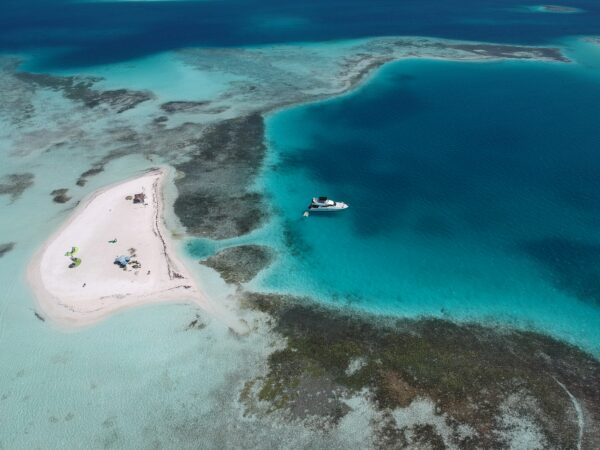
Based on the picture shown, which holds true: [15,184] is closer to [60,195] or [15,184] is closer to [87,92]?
[60,195]

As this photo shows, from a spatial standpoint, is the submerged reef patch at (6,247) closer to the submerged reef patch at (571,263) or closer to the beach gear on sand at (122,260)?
the beach gear on sand at (122,260)

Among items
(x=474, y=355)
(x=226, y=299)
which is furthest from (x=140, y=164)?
(x=474, y=355)

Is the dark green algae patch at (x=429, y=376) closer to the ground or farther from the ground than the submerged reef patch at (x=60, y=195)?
closer to the ground

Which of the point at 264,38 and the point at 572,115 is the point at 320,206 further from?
the point at 264,38

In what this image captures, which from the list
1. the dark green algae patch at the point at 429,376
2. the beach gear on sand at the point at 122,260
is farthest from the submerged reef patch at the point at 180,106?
the dark green algae patch at the point at 429,376

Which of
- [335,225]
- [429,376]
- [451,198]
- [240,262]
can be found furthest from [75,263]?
[451,198]

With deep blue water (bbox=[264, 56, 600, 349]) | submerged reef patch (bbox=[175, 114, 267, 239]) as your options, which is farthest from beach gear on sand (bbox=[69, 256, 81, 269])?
deep blue water (bbox=[264, 56, 600, 349])
